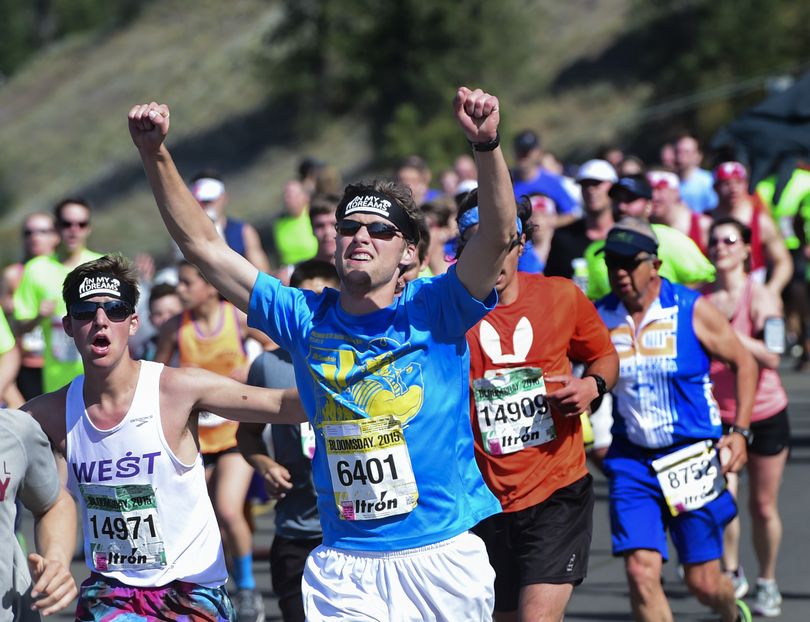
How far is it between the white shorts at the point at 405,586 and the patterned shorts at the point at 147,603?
0.48m

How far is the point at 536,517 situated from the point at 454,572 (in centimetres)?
127

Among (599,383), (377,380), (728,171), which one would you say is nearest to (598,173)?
(728,171)

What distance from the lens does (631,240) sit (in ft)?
21.7

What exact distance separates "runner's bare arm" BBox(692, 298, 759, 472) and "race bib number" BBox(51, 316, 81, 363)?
15.3 feet

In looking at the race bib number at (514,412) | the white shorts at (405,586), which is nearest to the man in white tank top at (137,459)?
the white shorts at (405,586)

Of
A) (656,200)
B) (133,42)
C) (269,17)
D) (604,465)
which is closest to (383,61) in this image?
(269,17)

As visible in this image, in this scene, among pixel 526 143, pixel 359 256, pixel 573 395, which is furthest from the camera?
pixel 526 143

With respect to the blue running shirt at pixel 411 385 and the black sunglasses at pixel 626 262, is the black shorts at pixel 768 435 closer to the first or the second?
the black sunglasses at pixel 626 262

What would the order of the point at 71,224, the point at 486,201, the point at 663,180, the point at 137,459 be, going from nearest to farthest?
1. the point at 486,201
2. the point at 137,459
3. the point at 71,224
4. the point at 663,180

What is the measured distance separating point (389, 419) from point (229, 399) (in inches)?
27.2

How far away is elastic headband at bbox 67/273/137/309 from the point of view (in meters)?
4.85

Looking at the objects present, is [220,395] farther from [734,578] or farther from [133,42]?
[133,42]

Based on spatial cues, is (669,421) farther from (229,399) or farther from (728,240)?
(229,399)

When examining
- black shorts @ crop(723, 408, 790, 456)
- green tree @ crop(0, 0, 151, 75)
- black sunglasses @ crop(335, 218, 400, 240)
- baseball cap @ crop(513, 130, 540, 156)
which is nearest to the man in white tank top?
black sunglasses @ crop(335, 218, 400, 240)
